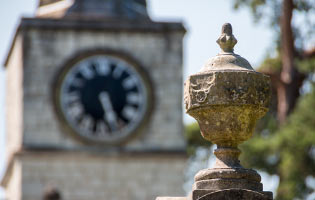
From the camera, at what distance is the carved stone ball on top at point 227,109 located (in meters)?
9.05

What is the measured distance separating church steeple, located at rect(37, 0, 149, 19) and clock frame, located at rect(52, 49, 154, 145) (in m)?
1.05

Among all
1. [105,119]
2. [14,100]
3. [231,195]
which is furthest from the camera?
[14,100]

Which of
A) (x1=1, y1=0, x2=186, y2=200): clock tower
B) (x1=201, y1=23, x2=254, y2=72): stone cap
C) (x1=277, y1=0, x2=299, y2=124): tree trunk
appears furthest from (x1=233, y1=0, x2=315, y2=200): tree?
(x1=201, y1=23, x2=254, y2=72): stone cap

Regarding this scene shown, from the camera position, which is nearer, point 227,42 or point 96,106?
point 227,42

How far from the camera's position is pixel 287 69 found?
27984mm

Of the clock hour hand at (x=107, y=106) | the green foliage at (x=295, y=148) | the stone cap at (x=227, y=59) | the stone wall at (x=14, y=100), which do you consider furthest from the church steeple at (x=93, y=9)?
the stone cap at (x=227, y=59)

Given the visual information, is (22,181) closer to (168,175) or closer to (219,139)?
(168,175)

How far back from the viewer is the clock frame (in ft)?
92.3

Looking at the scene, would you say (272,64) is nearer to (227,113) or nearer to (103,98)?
(103,98)

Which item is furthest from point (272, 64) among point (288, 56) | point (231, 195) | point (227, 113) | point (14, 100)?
point (231, 195)

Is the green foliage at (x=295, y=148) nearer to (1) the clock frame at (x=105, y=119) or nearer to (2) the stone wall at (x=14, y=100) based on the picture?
(1) the clock frame at (x=105, y=119)

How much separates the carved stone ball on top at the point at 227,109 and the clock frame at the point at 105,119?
18.7 meters

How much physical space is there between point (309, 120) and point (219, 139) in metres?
17.4

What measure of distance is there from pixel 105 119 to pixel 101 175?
1278 millimetres
